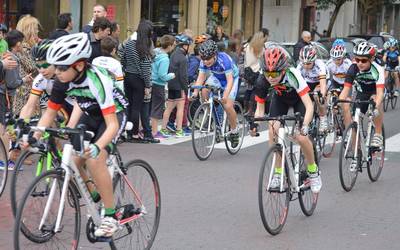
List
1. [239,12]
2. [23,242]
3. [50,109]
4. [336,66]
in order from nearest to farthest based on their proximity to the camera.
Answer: [23,242]
[50,109]
[336,66]
[239,12]

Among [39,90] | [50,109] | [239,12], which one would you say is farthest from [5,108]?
[239,12]

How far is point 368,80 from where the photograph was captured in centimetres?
1059

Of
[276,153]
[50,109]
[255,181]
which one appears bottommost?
[255,181]

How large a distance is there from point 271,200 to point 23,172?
228 cm

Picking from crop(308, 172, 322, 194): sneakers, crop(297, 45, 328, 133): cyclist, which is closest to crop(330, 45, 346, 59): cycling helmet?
crop(297, 45, 328, 133): cyclist

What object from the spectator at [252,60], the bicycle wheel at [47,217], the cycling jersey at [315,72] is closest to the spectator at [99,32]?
the cycling jersey at [315,72]

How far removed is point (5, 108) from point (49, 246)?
484 centimetres

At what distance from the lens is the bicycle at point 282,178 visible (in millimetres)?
7168

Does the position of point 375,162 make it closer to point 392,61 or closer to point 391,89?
point 391,89

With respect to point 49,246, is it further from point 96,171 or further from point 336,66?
point 336,66

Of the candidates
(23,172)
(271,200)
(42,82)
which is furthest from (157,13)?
(23,172)

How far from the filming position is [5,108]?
10047 mm

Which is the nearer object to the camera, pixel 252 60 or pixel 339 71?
pixel 339 71

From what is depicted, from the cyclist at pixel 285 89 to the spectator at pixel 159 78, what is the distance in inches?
221
